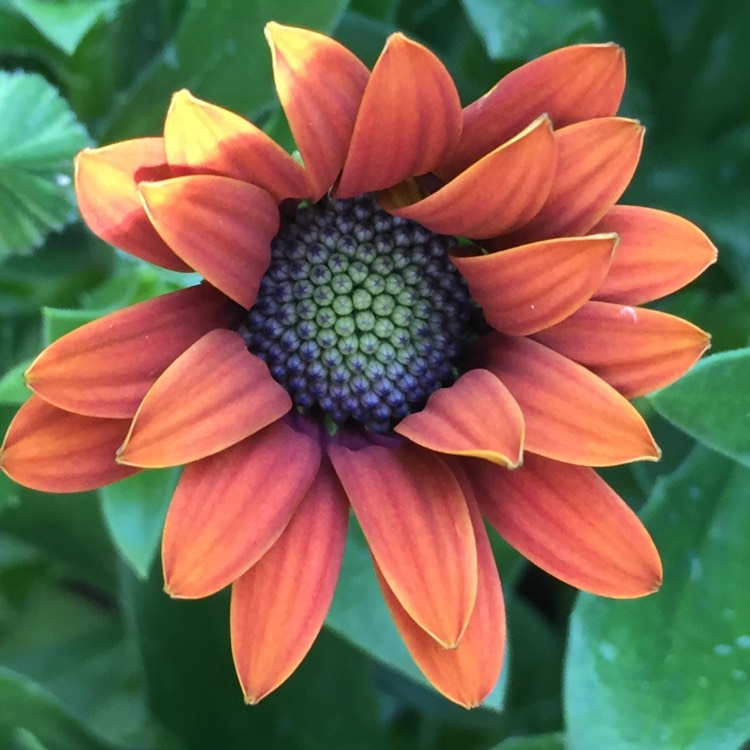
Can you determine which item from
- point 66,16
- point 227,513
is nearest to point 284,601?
point 227,513

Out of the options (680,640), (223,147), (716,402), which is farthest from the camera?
(680,640)

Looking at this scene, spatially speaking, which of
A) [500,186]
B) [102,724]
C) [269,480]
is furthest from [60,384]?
[102,724]

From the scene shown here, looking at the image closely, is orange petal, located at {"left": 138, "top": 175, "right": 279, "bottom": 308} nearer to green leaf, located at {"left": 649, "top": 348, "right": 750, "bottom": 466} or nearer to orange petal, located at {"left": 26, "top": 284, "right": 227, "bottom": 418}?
orange petal, located at {"left": 26, "top": 284, "right": 227, "bottom": 418}

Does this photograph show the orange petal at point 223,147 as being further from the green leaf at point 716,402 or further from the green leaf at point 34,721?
the green leaf at point 34,721

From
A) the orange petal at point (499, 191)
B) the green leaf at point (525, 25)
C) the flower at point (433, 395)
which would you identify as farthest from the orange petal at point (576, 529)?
the green leaf at point (525, 25)

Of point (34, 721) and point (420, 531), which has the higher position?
point (420, 531)

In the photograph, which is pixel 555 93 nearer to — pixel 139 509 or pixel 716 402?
pixel 716 402

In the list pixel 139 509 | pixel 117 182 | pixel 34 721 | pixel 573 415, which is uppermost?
pixel 117 182
